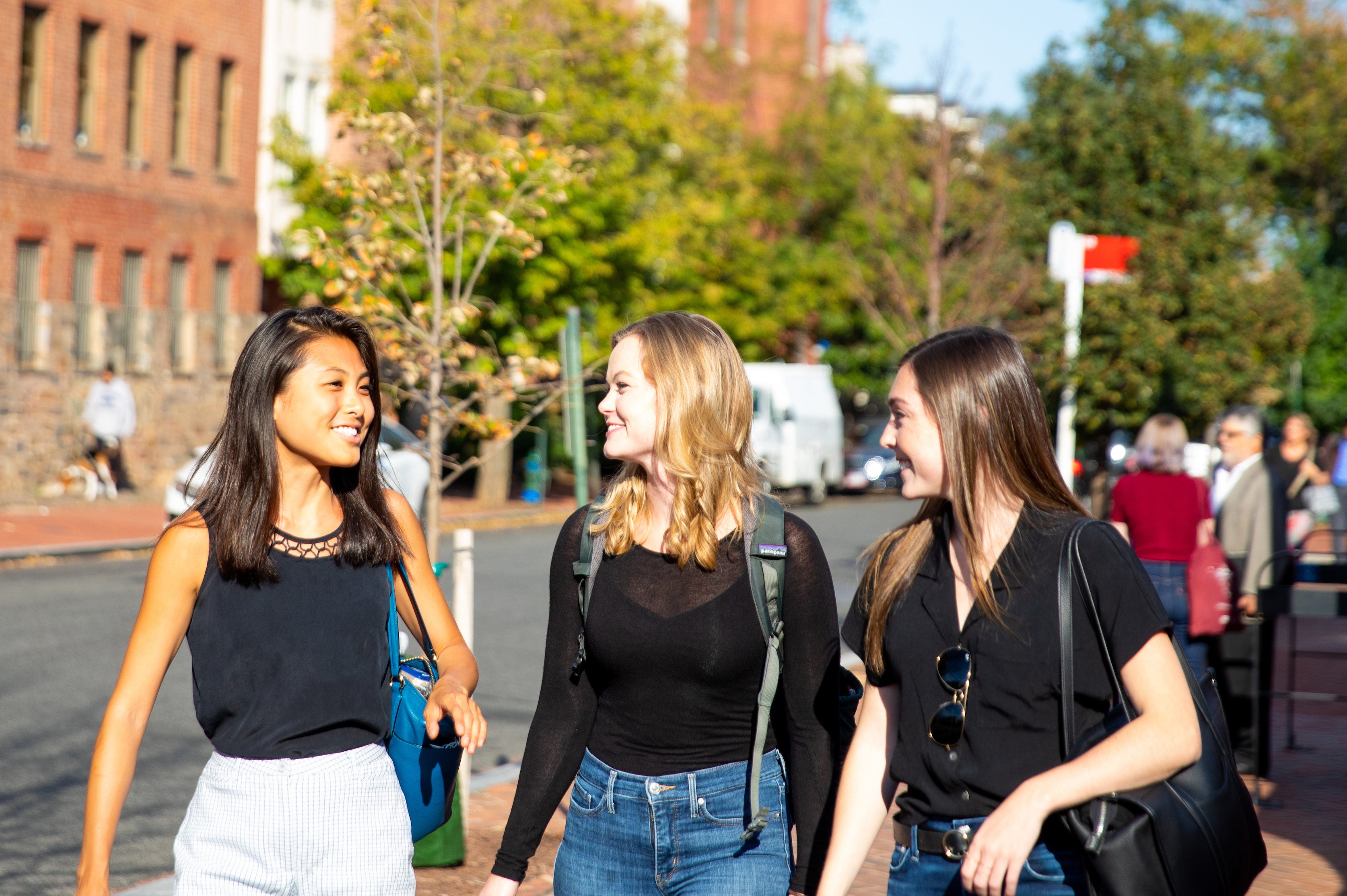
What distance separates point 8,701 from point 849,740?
7309 millimetres

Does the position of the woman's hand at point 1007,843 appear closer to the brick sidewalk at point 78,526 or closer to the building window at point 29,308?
the brick sidewalk at point 78,526

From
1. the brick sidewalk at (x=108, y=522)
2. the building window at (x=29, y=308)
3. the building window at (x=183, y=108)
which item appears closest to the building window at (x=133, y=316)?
the building window at (x=29, y=308)

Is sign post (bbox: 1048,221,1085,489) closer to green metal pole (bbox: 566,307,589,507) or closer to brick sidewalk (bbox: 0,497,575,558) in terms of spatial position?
green metal pole (bbox: 566,307,589,507)

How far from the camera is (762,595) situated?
113 inches

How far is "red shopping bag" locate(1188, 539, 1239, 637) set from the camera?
724 centimetres

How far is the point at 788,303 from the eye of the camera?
3947cm

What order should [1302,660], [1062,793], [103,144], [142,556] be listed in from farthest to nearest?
[103,144] < [142,556] < [1302,660] < [1062,793]

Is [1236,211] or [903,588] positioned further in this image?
[1236,211]

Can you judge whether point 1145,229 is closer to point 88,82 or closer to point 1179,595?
point 1179,595

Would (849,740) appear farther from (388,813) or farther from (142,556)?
(142,556)

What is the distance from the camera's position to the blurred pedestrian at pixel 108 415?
24.4 m

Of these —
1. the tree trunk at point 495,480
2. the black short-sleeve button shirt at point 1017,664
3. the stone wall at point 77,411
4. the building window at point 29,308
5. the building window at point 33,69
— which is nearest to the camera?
the black short-sleeve button shirt at point 1017,664

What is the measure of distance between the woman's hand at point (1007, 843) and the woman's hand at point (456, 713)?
913 millimetres

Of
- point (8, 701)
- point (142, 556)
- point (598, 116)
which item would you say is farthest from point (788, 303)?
point (8, 701)
